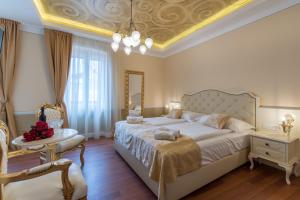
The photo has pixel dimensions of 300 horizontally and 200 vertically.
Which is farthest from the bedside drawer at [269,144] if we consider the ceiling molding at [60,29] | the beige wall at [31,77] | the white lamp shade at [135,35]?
the beige wall at [31,77]

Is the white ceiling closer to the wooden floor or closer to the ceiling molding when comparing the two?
the ceiling molding

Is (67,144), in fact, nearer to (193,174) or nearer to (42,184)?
(42,184)

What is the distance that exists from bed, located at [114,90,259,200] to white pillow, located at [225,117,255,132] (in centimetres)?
12

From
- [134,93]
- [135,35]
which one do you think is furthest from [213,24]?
[134,93]

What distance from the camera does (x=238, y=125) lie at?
2746 mm

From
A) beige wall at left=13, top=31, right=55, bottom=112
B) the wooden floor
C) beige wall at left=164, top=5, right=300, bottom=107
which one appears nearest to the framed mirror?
beige wall at left=164, top=5, right=300, bottom=107

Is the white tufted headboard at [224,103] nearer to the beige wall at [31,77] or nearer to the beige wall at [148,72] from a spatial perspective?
the beige wall at [148,72]

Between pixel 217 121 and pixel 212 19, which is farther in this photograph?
pixel 212 19

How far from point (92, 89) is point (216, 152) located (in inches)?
138

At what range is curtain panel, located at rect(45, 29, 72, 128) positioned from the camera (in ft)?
11.5

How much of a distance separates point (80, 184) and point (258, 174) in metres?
2.67

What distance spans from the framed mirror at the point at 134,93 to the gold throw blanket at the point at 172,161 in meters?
3.05

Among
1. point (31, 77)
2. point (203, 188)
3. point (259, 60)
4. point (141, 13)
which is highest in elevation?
point (141, 13)

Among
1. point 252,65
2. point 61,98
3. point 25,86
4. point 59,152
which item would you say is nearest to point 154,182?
point 59,152
